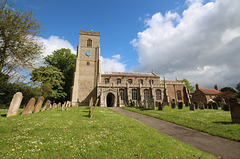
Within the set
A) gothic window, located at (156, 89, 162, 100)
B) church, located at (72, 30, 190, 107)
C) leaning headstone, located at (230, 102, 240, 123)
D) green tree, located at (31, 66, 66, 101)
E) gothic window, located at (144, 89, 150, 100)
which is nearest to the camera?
leaning headstone, located at (230, 102, 240, 123)

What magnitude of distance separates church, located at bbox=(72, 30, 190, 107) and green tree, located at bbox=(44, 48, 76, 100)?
4.07m

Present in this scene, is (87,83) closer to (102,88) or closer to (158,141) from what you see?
(102,88)

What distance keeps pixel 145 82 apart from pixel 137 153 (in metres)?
30.3

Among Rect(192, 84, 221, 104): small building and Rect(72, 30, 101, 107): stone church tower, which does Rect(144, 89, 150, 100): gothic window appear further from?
Rect(192, 84, 221, 104): small building

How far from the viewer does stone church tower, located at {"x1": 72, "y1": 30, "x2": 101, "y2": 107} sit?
25641mm

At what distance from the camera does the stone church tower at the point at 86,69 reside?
25.6 meters

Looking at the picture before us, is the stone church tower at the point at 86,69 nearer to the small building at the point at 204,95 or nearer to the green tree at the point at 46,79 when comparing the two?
the green tree at the point at 46,79

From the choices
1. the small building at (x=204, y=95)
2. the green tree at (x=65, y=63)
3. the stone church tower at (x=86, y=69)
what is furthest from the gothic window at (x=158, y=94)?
the green tree at (x=65, y=63)

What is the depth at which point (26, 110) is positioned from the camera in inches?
333

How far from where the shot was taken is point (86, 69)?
91.5ft

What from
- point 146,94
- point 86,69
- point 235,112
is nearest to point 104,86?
point 86,69

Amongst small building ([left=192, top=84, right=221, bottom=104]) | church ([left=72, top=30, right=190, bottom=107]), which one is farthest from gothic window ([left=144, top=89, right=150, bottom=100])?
small building ([left=192, top=84, right=221, bottom=104])

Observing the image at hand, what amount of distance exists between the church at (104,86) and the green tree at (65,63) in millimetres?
4066

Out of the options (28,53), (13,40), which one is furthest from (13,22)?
(28,53)
